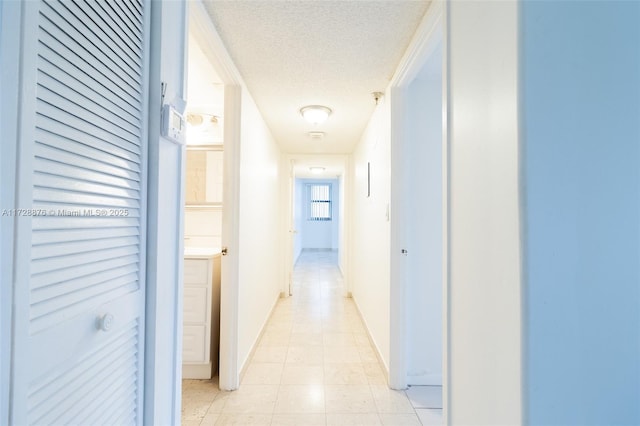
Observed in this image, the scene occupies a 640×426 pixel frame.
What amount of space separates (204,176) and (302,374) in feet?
6.18

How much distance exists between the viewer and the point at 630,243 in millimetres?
743

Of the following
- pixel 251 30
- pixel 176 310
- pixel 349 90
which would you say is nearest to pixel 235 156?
pixel 251 30

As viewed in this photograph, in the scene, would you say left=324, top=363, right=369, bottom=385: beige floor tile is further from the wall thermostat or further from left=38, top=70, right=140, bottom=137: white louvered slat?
left=38, top=70, right=140, bottom=137: white louvered slat

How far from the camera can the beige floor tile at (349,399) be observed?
1.81 metres

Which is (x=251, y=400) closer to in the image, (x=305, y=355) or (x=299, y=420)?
(x=299, y=420)

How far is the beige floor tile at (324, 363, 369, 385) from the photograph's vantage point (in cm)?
211

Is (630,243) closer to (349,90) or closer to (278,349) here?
(349,90)

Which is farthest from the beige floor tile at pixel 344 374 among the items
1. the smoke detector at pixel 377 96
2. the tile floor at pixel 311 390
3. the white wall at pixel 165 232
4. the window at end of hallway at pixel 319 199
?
the window at end of hallway at pixel 319 199

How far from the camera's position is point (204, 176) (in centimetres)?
→ 278

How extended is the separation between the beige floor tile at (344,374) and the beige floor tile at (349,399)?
2.0 inches

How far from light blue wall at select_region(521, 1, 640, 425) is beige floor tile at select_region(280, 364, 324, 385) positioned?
165 cm

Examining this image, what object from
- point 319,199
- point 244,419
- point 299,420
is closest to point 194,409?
point 244,419

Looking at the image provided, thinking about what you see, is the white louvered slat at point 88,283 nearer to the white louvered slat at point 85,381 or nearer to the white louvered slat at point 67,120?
the white louvered slat at point 85,381

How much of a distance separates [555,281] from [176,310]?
121 cm
